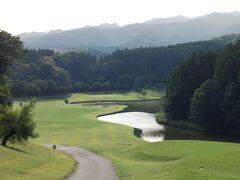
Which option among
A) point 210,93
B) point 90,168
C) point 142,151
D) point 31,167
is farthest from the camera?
point 210,93

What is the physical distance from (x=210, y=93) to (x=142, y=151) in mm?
48774

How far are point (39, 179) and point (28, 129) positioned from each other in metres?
23.8

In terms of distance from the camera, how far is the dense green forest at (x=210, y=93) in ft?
337

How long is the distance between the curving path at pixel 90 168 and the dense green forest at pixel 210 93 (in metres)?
47.2

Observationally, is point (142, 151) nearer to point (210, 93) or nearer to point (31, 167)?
point (31, 167)

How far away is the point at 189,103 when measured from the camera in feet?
388

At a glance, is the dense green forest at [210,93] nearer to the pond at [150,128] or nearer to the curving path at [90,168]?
the pond at [150,128]

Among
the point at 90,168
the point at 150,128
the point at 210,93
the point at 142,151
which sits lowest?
the point at 150,128

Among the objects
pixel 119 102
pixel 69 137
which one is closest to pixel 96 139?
pixel 69 137

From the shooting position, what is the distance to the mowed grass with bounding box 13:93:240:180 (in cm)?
3825

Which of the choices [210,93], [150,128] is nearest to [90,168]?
[210,93]

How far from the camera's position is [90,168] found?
4803 centimetres

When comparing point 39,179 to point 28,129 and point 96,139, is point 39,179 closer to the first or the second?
point 28,129

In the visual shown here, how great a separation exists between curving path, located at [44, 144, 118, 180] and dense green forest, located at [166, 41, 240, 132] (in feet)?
155
